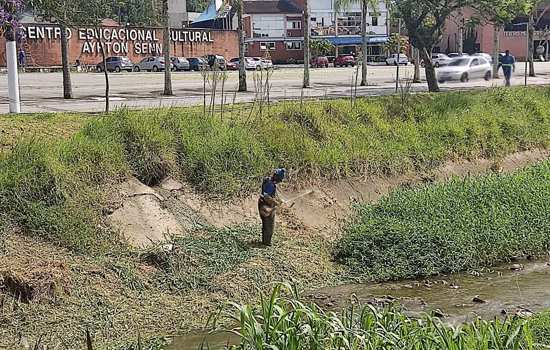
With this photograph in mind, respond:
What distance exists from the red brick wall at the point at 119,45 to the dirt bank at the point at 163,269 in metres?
28.2

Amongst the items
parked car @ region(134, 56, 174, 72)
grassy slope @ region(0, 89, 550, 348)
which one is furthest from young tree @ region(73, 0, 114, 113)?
parked car @ region(134, 56, 174, 72)

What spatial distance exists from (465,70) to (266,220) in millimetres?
24616

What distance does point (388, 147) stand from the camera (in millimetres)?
17297

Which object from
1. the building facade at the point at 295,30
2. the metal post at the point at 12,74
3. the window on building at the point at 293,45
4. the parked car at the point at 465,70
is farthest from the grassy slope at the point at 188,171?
the window on building at the point at 293,45

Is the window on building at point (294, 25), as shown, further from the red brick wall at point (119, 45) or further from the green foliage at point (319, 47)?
the red brick wall at point (119, 45)

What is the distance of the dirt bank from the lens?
9.23 meters

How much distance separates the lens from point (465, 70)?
3441 centimetres

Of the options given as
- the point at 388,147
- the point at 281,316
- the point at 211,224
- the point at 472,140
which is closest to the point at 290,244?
the point at 211,224

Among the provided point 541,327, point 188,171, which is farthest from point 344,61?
point 541,327

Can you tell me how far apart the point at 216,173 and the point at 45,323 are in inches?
202

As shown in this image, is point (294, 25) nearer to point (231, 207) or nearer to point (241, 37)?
point (241, 37)

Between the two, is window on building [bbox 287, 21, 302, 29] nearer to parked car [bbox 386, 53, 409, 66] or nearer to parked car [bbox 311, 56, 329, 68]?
parked car [bbox 386, 53, 409, 66]

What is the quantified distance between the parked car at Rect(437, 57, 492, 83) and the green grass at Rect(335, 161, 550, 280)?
1824 centimetres

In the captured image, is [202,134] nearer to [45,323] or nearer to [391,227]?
[391,227]
